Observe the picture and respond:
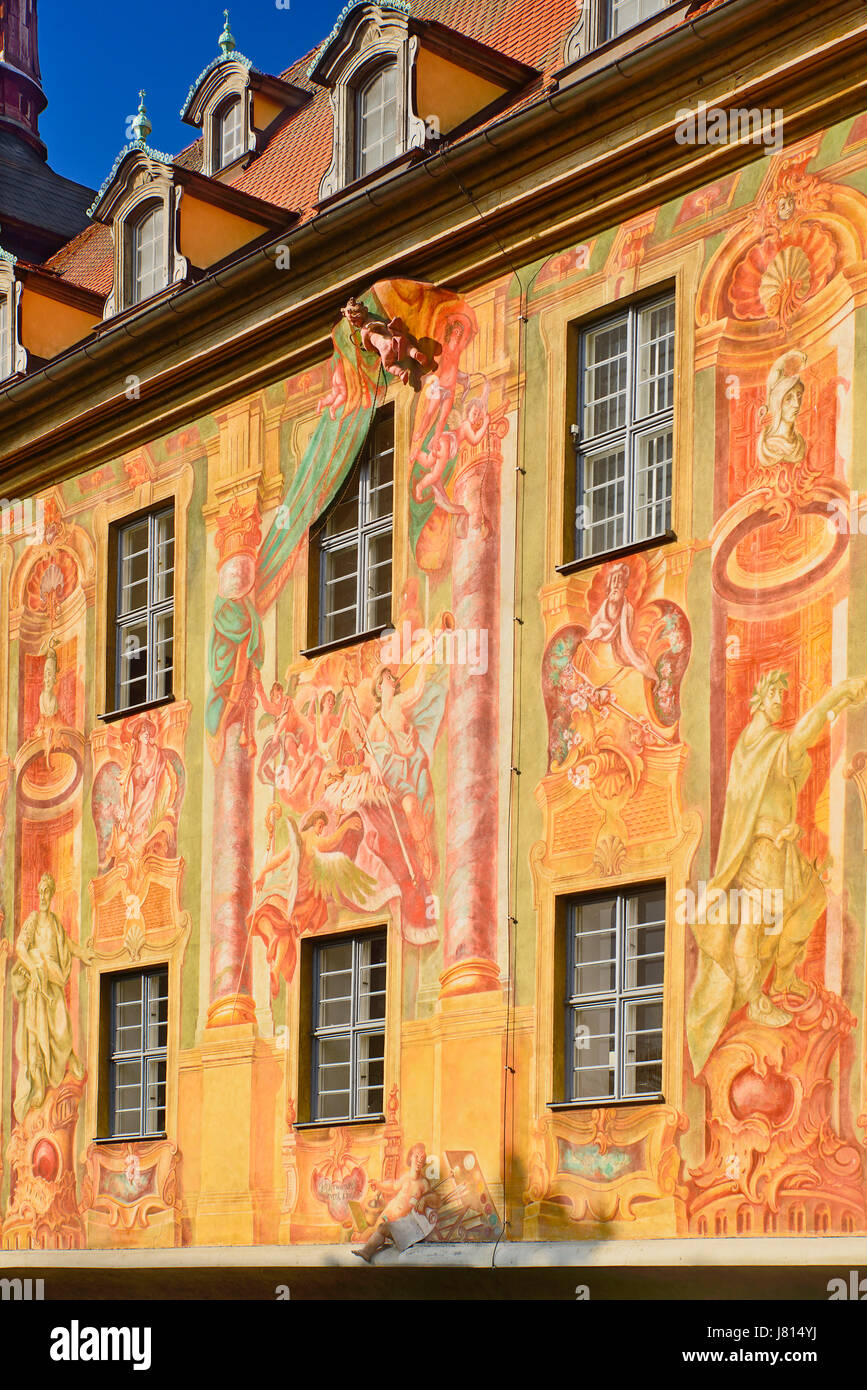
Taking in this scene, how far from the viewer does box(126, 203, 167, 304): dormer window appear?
758 inches

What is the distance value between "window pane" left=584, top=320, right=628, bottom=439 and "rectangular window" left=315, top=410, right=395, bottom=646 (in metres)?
1.84

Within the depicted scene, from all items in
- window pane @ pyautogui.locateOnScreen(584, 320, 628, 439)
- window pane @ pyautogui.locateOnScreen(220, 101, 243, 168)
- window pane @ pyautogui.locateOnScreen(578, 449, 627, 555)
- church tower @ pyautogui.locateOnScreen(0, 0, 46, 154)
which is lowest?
window pane @ pyautogui.locateOnScreen(578, 449, 627, 555)

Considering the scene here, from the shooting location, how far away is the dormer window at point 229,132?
21953 mm

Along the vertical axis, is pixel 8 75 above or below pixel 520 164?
above

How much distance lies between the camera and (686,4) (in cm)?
1420

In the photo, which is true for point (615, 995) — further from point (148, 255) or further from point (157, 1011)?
point (148, 255)

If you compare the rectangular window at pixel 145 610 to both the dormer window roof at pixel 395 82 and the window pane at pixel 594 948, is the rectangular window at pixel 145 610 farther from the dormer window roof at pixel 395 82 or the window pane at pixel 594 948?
the window pane at pixel 594 948

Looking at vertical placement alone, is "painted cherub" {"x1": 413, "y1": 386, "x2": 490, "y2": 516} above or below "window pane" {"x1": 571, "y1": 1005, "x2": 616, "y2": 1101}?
above

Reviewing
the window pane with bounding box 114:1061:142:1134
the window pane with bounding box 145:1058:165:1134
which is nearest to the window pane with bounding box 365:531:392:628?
the window pane with bounding box 145:1058:165:1134

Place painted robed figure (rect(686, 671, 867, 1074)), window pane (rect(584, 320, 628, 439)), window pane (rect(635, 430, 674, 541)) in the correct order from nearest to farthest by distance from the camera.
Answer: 1. painted robed figure (rect(686, 671, 867, 1074))
2. window pane (rect(635, 430, 674, 541))
3. window pane (rect(584, 320, 628, 439))
